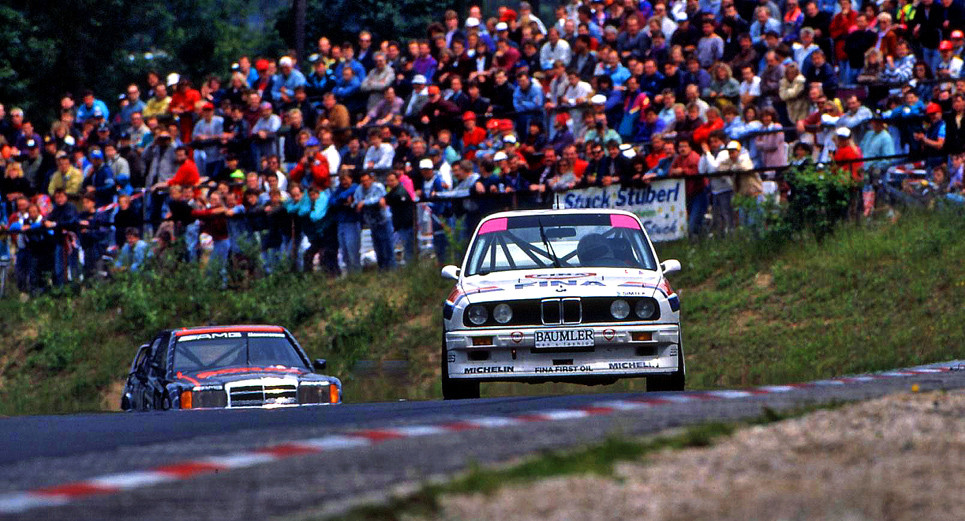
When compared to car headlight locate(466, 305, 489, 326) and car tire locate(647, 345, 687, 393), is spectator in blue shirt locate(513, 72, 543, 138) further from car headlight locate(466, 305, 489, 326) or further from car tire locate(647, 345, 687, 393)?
car headlight locate(466, 305, 489, 326)

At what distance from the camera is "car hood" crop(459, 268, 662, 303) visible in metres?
14.4

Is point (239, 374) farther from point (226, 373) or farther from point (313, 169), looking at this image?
point (313, 169)

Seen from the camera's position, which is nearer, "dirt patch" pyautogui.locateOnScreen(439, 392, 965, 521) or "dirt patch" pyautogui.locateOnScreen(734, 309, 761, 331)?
"dirt patch" pyautogui.locateOnScreen(439, 392, 965, 521)

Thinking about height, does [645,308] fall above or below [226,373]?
above

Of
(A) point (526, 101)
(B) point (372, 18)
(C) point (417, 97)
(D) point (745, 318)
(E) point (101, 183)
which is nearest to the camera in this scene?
(D) point (745, 318)

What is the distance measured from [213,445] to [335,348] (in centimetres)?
1415

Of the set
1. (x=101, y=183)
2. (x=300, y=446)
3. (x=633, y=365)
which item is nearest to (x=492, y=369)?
(x=633, y=365)

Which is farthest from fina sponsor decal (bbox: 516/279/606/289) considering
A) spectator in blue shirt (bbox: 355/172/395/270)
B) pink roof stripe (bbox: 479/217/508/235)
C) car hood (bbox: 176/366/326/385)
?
spectator in blue shirt (bbox: 355/172/395/270)

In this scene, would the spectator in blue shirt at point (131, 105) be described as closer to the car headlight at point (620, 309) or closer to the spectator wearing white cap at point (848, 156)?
the spectator wearing white cap at point (848, 156)

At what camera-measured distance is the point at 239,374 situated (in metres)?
16.3

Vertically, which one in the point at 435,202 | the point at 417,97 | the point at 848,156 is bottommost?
the point at 435,202

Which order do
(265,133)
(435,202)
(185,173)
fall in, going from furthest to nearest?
(265,133) → (185,173) → (435,202)

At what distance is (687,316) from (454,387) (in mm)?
6590

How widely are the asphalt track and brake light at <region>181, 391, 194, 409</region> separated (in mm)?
2317
